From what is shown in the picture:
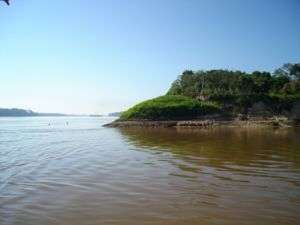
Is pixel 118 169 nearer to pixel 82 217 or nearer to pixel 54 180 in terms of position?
pixel 54 180

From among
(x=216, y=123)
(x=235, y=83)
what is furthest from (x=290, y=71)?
(x=216, y=123)

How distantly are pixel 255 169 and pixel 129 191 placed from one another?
23.3ft

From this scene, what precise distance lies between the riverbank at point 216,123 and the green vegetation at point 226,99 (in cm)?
302

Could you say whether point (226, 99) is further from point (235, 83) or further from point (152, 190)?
point (152, 190)

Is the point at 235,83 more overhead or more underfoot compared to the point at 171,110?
more overhead

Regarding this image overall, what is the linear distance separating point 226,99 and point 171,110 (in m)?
13.0

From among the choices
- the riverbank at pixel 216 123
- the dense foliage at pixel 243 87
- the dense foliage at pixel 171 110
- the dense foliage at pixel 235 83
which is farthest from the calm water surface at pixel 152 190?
the dense foliage at pixel 235 83

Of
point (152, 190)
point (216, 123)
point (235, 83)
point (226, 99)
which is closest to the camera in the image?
point (152, 190)

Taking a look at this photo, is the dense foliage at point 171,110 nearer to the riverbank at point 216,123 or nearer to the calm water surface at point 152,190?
the riverbank at point 216,123

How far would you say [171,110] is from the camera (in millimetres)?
71062

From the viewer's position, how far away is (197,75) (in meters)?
95.5

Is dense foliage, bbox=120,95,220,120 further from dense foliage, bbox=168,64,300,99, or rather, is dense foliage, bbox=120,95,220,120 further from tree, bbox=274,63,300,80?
tree, bbox=274,63,300,80

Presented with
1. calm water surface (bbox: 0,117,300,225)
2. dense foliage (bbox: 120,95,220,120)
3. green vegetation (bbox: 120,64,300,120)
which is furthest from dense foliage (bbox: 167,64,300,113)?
calm water surface (bbox: 0,117,300,225)

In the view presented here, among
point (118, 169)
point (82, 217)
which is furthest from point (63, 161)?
point (82, 217)
